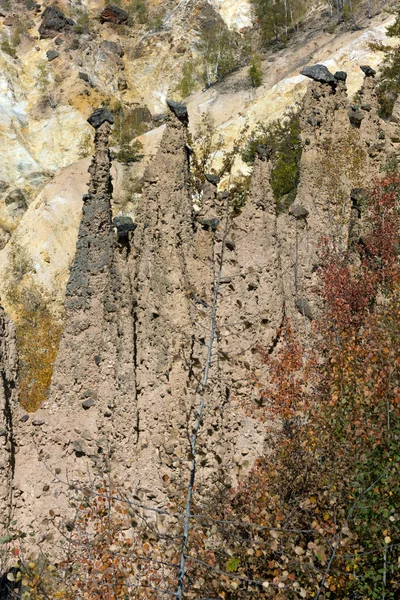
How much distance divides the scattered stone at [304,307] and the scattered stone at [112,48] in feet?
202

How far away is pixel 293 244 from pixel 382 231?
12.4ft

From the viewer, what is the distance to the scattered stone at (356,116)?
23406 millimetres

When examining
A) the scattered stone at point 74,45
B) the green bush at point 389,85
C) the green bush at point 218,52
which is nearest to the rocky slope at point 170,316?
the green bush at point 389,85

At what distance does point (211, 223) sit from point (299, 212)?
9.22 ft

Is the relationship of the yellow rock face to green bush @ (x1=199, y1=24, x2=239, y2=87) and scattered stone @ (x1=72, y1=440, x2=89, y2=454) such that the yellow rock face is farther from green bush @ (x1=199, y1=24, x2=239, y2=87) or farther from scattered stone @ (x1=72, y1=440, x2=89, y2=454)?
scattered stone @ (x1=72, y1=440, x2=89, y2=454)

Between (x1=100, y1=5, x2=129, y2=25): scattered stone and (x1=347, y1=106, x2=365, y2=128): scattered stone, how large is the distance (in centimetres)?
6276

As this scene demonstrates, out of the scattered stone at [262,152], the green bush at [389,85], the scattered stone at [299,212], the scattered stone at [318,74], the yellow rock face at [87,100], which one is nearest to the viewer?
the scattered stone at [299,212]

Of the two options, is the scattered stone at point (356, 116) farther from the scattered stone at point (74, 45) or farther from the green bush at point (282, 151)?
the scattered stone at point (74, 45)

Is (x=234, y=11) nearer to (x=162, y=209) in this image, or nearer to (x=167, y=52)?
(x=167, y=52)

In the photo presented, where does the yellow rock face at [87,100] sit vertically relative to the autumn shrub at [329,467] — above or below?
below

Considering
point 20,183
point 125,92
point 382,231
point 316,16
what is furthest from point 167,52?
point 382,231

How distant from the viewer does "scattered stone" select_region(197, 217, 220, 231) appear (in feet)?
55.2

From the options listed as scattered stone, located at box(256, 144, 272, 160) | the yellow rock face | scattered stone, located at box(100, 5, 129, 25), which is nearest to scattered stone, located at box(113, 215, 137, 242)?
scattered stone, located at box(256, 144, 272, 160)

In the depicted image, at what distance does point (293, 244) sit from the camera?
17.8 meters
